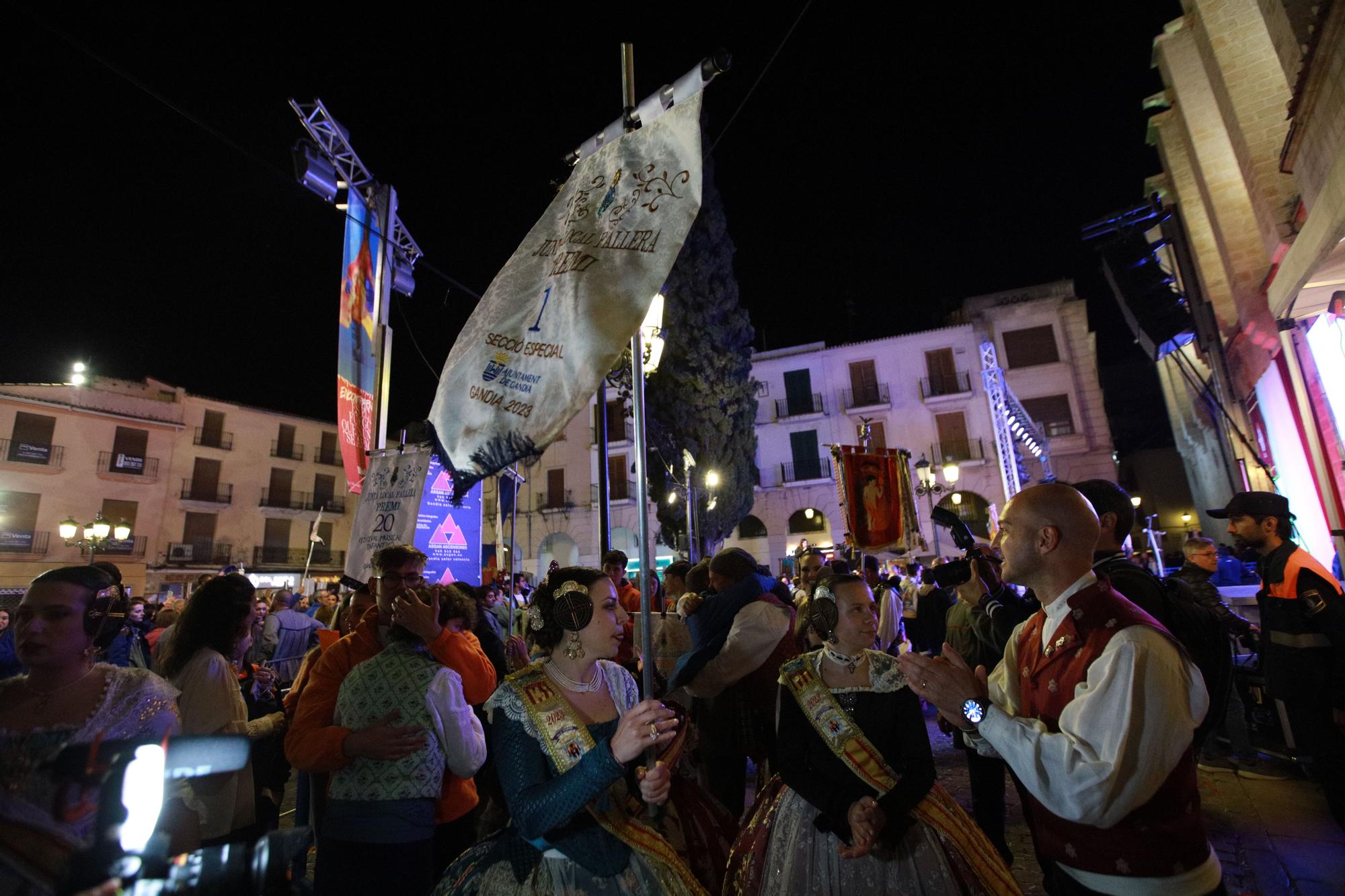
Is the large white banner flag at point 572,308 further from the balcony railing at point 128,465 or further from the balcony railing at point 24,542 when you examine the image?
the balcony railing at point 128,465

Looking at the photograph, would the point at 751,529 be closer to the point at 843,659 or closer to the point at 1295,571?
the point at 1295,571

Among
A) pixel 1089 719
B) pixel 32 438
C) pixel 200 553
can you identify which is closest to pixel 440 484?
pixel 1089 719

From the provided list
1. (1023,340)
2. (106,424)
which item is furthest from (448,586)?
(106,424)

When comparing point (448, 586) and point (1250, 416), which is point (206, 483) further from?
point (1250, 416)

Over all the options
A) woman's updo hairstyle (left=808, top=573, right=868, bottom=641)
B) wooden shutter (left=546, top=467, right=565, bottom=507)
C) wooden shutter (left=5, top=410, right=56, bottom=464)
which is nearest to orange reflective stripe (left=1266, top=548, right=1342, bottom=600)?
woman's updo hairstyle (left=808, top=573, right=868, bottom=641)

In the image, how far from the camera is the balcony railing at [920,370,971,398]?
25562 millimetres

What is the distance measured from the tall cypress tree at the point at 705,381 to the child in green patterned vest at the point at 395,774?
14760 millimetres

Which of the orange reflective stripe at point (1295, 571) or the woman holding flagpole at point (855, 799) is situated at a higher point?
the orange reflective stripe at point (1295, 571)

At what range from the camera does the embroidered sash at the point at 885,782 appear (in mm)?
2512

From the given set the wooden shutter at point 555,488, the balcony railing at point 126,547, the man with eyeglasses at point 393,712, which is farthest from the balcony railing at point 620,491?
the man with eyeglasses at point 393,712

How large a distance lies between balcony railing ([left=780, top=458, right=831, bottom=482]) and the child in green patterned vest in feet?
80.9

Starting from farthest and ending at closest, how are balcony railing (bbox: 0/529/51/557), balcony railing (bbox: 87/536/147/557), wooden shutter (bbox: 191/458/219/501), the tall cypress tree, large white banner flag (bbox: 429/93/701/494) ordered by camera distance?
1. wooden shutter (bbox: 191/458/219/501)
2. balcony railing (bbox: 87/536/147/557)
3. balcony railing (bbox: 0/529/51/557)
4. the tall cypress tree
5. large white banner flag (bbox: 429/93/701/494)

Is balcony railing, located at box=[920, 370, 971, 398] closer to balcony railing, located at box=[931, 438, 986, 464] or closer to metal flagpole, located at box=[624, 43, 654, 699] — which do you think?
balcony railing, located at box=[931, 438, 986, 464]

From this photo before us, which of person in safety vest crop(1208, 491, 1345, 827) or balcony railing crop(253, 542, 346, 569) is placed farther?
balcony railing crop(253, 542, 346, 569)
